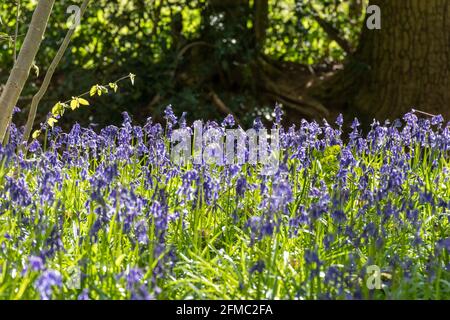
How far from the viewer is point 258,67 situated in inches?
357

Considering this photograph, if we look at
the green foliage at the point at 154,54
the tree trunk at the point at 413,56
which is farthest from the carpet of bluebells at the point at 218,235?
the green foliage at the point at 154,54

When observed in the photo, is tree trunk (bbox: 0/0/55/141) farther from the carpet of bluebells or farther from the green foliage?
the green foliage

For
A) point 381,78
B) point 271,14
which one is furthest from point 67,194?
point 271,14

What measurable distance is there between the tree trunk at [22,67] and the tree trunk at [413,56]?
4182mm

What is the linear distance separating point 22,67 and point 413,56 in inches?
175

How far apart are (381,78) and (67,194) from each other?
14.3ft

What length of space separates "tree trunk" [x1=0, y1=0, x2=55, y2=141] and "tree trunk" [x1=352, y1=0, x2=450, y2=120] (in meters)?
4.18

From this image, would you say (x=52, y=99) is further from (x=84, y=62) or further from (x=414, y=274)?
(x=414, y=274)

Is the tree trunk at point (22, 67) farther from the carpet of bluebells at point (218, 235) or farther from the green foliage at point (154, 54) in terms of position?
the green foliage at point (154, 54)

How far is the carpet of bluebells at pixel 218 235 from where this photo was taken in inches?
130

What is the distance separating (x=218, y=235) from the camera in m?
4.21

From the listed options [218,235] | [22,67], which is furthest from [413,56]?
[22,67]

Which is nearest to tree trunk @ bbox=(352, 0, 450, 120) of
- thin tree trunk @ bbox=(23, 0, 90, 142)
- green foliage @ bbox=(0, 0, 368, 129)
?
green foliage @ bbox=(0, 0, 368, 129)

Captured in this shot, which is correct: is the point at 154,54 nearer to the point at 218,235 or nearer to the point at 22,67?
the point at 22,67
